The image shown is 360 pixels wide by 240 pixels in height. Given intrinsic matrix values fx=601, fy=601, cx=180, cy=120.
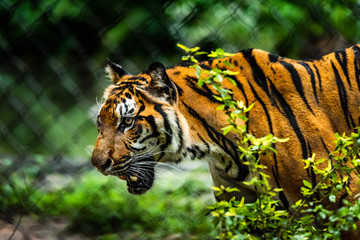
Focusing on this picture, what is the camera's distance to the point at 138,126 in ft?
6.69

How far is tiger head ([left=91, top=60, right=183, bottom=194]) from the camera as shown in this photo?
2029 millimetres

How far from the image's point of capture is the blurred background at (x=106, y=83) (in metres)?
2.90

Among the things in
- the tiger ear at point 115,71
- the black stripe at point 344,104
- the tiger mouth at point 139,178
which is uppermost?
the tiger ear at point 115,71

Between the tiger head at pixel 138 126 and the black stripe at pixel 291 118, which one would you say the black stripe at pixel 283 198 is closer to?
the black stripe at pixel 291 118

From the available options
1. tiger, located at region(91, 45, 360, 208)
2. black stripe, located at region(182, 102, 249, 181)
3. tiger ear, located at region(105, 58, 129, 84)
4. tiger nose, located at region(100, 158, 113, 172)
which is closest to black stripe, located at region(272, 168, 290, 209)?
tiger, located at region(91, 45, 360, 208)

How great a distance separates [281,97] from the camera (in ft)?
6.92

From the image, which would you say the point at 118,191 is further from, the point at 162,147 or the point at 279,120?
the point at 279,120

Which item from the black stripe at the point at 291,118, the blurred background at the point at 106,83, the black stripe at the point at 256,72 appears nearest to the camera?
the black stripe at the point at 291,118

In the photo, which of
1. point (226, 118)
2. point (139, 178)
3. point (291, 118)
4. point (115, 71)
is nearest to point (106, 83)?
point (115, 71)

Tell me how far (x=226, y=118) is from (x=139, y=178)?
0.38m

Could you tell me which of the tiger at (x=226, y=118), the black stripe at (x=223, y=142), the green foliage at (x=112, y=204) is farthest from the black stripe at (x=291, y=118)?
the green foliage at (x=112, y=204)

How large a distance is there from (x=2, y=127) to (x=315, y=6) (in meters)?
1.76

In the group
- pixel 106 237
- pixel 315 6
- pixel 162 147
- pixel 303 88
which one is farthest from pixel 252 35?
pixel 106 237

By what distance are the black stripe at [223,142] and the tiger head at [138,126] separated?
68mm
